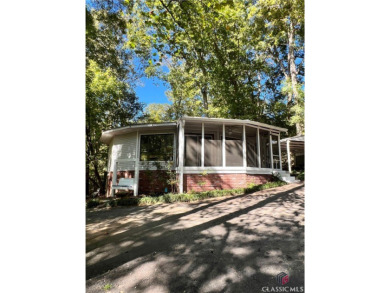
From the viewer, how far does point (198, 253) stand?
2.62 m

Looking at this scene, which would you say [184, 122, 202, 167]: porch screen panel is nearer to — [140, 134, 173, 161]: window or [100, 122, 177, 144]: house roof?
[100, 122, 177, 144]: house roof

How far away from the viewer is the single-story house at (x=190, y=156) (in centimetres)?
852

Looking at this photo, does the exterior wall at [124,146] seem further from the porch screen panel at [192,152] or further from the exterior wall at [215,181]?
the exterior wall at [215,181]

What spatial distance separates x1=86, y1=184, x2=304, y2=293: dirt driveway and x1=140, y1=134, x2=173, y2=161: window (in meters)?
5.33

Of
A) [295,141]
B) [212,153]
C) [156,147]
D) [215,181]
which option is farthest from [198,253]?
[295,141]

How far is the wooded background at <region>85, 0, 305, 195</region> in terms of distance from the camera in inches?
285

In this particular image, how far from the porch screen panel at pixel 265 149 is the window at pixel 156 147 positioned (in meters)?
5.21

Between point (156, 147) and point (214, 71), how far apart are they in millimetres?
7928

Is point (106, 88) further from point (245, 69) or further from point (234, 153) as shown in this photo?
point (245, 69)

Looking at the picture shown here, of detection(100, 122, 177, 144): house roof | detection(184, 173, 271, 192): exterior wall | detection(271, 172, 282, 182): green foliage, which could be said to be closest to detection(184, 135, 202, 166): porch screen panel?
detection(184, 173, 271, 192): exterior wall

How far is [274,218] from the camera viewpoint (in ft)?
13.5

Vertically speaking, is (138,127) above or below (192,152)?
above
